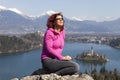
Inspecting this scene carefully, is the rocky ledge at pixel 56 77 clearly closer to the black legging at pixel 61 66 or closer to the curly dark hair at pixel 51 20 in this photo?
the black legging at pixel 61 66

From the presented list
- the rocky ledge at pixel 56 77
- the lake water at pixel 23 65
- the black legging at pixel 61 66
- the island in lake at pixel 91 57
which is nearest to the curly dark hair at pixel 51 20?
the black legging at pixel 61 66

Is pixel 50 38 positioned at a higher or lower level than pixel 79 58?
higher

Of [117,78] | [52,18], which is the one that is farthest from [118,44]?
[52,18]

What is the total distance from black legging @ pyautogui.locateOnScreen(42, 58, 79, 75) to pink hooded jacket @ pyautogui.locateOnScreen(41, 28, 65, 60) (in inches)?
2.7

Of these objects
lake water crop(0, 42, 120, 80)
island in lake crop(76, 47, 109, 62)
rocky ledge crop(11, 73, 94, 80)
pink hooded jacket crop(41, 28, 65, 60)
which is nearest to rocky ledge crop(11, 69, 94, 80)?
rocky ledge crop(11, 73, 94, 80)

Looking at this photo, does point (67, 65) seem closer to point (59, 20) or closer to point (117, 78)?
point (59, 20)

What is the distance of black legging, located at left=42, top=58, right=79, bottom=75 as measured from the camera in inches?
189

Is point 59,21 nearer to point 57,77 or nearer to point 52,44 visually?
point 52,44

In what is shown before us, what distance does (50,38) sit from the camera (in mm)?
4844

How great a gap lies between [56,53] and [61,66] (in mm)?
191

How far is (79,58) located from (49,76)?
9438 centimetres

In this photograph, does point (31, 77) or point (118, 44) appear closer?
point (31, 77)

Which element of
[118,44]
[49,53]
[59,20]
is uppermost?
[59,20]

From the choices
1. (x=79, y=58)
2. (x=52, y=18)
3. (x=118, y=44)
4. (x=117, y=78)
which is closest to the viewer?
(x=52, y=18)
